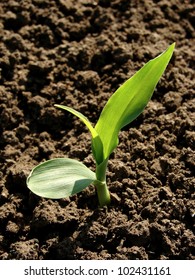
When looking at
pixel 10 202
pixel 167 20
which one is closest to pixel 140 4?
pixel 167 20

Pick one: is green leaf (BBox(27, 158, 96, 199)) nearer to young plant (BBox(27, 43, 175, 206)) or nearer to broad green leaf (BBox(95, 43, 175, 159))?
young plant (BBox(27, 43, 175, 206))

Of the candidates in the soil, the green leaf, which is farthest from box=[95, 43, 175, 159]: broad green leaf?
A: the soil

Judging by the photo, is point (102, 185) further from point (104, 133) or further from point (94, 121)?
point (94, 121)

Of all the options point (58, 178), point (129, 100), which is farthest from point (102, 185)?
point (129, 100)

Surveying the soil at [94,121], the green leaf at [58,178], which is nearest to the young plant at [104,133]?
the green leaf at [58,178]

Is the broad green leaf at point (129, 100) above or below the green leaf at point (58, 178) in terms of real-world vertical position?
above

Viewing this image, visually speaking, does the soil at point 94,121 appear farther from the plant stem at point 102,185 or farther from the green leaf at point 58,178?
the green leaf at point 58,178
